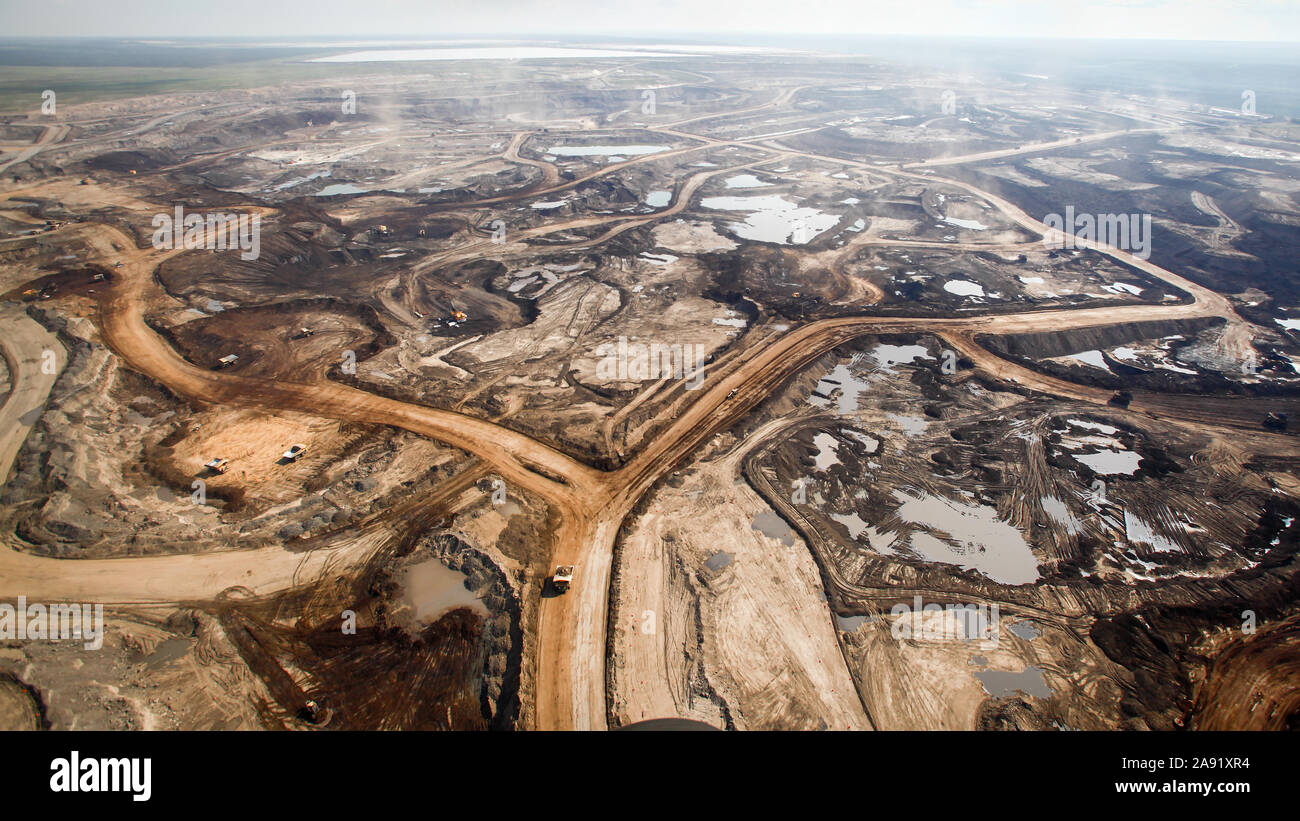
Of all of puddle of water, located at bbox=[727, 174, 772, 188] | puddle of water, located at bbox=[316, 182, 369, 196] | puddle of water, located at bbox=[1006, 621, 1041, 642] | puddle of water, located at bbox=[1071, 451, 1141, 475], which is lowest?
puddle of water, located at bbox=[1006, 621, 1041, 642]

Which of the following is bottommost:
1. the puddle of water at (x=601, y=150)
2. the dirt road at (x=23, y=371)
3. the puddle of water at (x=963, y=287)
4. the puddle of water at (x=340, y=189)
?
the dirt road at (x=23, y=371)

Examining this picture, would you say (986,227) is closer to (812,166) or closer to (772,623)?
(812,166)

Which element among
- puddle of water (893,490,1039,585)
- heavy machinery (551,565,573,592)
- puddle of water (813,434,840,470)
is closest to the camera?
heavy machinery (551,565,573,592)

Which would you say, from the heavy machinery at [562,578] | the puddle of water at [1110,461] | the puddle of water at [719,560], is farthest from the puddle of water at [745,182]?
the heavy machinery at [562,578]

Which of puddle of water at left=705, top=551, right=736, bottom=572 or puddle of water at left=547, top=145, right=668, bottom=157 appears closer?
puddle of water at left=705, top=551, right=736, bottom=572

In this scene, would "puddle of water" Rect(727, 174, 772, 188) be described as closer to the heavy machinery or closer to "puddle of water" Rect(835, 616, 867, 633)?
the heavy machinery

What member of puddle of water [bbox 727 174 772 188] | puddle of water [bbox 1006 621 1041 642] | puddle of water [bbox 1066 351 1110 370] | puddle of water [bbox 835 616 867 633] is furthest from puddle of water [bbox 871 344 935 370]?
puddle of water [bbox 727 174 772 188]

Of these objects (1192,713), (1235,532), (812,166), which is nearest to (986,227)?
(812,166)

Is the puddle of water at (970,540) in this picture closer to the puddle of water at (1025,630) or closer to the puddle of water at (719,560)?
the puddle of water at (1025,630)
